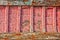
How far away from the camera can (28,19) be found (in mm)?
6316

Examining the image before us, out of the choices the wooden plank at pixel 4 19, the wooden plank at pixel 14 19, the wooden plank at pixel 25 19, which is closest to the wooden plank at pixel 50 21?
the wooden plank at pixel 25 19

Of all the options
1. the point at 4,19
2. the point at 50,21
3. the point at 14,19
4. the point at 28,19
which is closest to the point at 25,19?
the point at 28,19

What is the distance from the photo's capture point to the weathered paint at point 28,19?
247 inches

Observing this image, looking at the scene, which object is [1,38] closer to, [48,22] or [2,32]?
[2,32]

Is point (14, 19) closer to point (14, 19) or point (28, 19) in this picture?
point (14, 19)

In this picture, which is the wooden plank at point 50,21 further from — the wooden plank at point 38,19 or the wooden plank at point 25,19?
the wooden plank at point 25,19

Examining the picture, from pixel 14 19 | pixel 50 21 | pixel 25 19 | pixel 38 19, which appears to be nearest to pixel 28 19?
pixel 25 19

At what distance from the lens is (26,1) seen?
6.38m

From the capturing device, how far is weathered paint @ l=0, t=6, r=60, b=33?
627cm

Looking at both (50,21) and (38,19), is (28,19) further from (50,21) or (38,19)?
(50,21)

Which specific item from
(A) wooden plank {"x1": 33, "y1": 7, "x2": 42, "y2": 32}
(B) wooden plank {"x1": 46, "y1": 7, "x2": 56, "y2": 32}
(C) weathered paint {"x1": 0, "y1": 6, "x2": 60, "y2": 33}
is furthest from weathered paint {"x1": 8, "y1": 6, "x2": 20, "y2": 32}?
(B) wooden plank {"x1": 46, "y1": 7, "x2": 56, "y2": 32}

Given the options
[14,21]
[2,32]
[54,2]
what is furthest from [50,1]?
[2,32]

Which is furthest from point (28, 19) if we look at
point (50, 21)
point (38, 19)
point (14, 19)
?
point (50, 21)

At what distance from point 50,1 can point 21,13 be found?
1129mm
